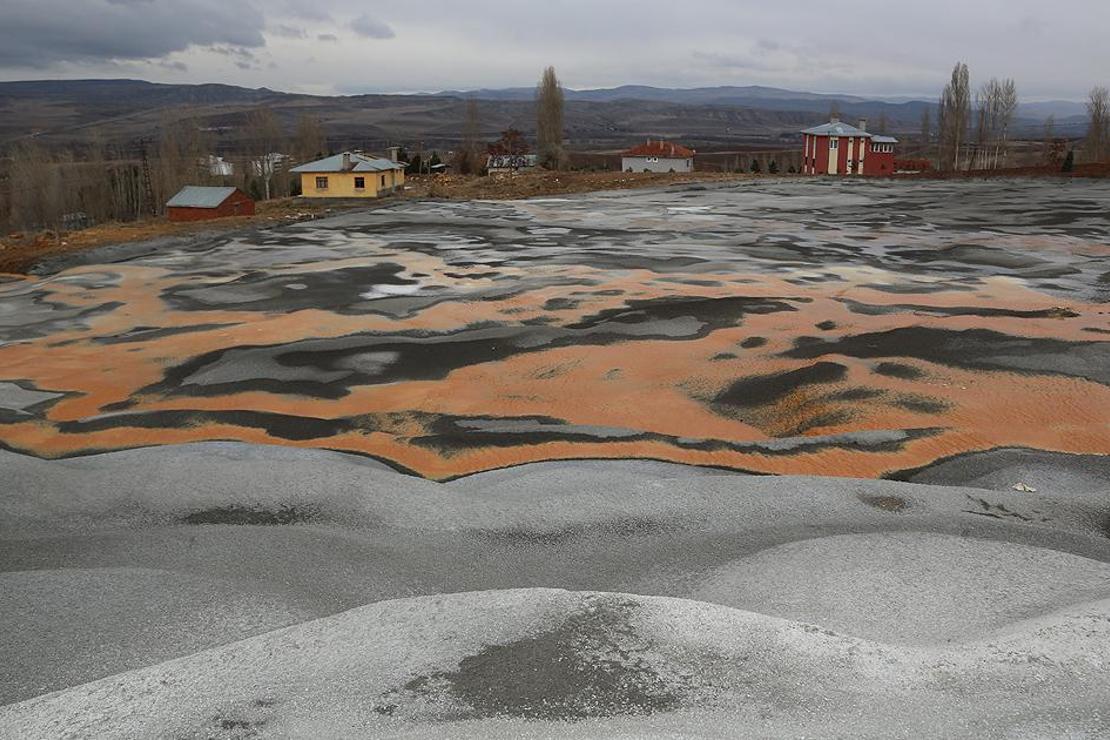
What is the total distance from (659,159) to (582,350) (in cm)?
5821

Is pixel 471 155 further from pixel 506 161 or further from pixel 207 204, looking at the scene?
pixel 207 204

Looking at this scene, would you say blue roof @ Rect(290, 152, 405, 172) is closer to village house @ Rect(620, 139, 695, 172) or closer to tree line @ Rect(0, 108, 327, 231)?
tree line @ Rect(0, 108, 327, 231)

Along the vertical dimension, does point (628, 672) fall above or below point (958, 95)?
below

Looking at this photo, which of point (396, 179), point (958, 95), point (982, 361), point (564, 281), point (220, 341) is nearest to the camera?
point (982, 361)

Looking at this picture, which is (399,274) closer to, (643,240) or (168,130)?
(643,240)

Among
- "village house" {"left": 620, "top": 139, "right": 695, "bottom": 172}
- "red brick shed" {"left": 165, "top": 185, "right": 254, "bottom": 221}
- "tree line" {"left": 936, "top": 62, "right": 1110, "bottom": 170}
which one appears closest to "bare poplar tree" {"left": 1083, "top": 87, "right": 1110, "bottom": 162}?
"tree line" {"left": 936, "top": 62, "right": 1110, "bottom": 170}

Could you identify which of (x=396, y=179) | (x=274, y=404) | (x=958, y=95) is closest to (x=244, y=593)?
(x=274, y=404)

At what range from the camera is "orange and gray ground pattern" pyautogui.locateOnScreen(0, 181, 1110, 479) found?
24.6 feet

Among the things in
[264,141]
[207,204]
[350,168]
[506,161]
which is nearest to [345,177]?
[350,168]

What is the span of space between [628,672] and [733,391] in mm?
5179

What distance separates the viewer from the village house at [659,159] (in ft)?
216

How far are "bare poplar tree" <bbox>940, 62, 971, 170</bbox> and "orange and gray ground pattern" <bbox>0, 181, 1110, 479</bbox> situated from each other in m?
41.4

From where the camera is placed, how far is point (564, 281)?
48.2 ft

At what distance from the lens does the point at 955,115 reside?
58000 mm
